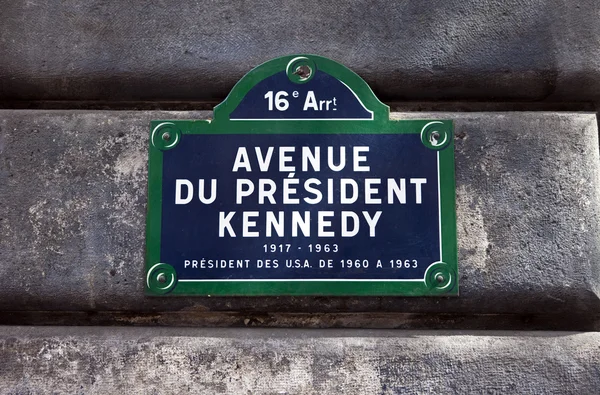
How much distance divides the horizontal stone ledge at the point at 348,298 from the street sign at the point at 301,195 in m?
0.04

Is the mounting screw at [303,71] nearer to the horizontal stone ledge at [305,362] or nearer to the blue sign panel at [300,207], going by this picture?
the blue sign panel at [300,207]

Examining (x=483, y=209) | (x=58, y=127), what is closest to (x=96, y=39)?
(x=58, y=127)

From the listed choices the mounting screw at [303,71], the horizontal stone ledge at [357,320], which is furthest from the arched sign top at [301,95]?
the horizontal stone ledge at [357,320]

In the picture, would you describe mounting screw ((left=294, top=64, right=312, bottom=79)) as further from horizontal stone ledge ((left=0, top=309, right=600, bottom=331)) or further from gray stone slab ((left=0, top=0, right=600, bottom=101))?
horizontal stone ledge ((left=0, top=309, right=600, bottom=331))

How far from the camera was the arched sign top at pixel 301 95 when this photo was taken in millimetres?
1592

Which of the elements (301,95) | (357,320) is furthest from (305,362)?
(301,95)

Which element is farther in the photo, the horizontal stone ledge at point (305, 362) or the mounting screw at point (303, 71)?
the mounting screw at point (303, 71)

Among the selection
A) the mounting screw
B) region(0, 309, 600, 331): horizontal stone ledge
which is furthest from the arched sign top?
region(0, 309, 600, 331): horizontal stone ledge

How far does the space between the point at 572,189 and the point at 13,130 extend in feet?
4.22

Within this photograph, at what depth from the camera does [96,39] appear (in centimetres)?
166

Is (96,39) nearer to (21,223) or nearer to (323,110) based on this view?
(21,223)

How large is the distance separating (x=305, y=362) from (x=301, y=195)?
0.36 m

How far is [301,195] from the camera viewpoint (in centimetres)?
155

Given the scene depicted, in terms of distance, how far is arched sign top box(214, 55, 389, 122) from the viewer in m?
1.59
